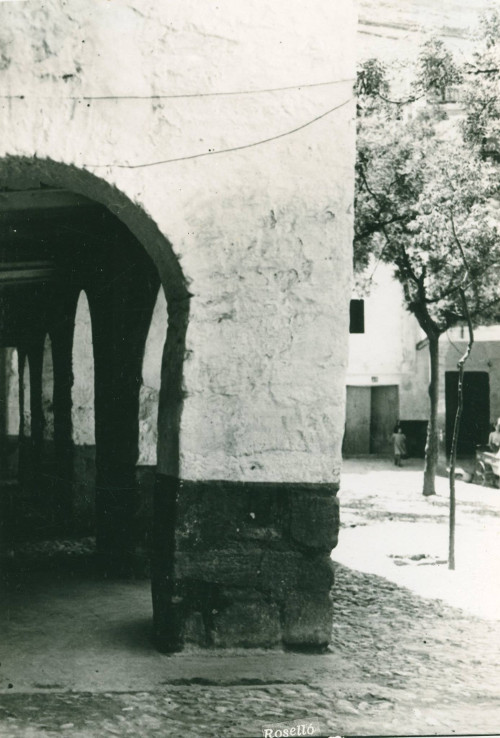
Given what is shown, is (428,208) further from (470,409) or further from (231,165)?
(231,165)

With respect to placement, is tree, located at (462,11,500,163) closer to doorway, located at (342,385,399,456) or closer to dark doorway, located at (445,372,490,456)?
dark doorway, located at (445,372,490,456)

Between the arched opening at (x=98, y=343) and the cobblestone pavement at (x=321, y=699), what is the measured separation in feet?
2.20

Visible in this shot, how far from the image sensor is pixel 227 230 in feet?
15.0

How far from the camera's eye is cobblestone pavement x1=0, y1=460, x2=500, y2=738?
11.9ft

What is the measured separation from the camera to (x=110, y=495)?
22.4ft

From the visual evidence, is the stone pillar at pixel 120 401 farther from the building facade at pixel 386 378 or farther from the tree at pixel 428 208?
the building facade at pixel 386 378

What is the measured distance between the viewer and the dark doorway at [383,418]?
80.5 feet

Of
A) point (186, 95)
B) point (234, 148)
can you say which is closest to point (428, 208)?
point (234, 148)

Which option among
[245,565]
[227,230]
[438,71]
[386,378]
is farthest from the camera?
[386,378]

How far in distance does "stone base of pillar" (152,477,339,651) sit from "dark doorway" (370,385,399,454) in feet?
66.1

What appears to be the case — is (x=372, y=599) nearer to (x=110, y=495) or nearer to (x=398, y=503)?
(x=110, y=495)

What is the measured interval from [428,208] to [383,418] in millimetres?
12421

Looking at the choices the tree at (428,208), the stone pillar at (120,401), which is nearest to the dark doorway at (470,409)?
the tree at (428,208)

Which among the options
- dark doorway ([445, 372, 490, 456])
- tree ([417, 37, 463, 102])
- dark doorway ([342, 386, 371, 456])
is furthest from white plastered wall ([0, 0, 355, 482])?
dark doorway ([342, 386, 371, 456])
